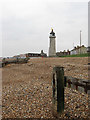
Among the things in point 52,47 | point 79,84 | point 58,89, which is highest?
point 52,47

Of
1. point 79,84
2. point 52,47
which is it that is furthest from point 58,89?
point 52,47

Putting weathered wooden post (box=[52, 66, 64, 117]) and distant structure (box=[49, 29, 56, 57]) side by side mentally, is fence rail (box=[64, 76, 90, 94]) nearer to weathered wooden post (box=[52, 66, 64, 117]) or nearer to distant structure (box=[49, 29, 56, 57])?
weathered wooden post (box=[52, 66, 64, 117])

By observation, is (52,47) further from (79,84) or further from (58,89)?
(79,84)

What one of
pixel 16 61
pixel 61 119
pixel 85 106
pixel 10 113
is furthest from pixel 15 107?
pixel 16 61

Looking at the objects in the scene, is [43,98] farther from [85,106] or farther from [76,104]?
[85,106]

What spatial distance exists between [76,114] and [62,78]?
1307mm

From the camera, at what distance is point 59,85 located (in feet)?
8.96

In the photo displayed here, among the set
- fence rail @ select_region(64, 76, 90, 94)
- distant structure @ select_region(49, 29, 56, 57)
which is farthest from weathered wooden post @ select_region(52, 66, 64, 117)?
distant structure @ select_region(49, 29, 56, 57)

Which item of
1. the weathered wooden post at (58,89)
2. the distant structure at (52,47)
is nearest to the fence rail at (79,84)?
the weathered wooden post at (58,89)

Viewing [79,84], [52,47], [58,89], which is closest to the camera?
[79,84]

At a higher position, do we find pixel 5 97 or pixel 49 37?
pixel 49 37

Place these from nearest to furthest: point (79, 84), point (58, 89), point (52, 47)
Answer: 1. point (79, 84)
2. point (58, 89)
3. point (52, 47)

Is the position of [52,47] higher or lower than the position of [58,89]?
higher

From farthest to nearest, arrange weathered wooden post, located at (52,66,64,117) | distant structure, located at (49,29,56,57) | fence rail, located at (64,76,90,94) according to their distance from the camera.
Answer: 1. distant structure, located at (49,29,56,57)
2. weathered wooden post, located at (52,66,64,117)
3. fence rail, located at (64,76,90,94)
